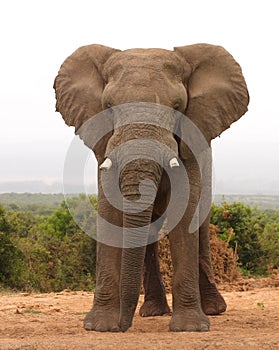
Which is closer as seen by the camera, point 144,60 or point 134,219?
point 134,219

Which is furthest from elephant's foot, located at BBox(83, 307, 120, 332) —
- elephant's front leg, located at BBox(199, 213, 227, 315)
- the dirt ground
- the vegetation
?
the vegetation

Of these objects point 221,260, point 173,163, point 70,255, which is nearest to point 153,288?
point 173,163

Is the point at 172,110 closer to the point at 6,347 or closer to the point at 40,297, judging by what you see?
the point at 6,347

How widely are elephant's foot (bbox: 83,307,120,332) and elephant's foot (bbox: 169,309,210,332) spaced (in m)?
0.54

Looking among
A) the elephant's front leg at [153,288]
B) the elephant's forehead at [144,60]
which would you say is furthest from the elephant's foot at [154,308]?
the elephant's forehead at [144,60]

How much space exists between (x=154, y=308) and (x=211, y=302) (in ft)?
2.30

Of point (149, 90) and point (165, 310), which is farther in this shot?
point (165, 310)

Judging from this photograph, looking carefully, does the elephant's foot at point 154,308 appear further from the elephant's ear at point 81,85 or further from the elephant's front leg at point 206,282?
the elephant's ear at point 81,85

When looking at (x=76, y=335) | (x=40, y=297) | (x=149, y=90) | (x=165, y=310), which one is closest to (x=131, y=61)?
(x=149, y=90)

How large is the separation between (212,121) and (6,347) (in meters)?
3.02

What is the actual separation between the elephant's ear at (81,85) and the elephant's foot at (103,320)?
5.07 feet

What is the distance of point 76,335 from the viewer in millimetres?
6492

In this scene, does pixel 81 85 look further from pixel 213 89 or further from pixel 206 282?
pixel 206 282

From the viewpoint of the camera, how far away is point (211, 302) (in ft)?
29.7
